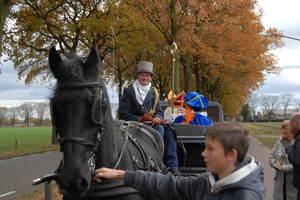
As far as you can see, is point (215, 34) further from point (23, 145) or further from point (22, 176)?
point (23, 145)

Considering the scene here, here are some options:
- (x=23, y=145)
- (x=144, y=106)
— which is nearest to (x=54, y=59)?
(x=144, y=106)

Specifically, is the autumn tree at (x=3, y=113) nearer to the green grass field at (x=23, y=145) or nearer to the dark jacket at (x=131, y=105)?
the green grass field at (x=23, y=145)

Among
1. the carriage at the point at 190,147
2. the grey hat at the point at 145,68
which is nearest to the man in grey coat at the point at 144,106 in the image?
the grey hat at the point at 145,68

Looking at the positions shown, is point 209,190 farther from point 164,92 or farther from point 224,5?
point 164,92

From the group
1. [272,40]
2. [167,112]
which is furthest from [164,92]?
[167,112]

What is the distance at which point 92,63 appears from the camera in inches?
103

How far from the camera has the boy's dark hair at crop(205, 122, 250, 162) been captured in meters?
2.02

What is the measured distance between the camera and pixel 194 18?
667 inches

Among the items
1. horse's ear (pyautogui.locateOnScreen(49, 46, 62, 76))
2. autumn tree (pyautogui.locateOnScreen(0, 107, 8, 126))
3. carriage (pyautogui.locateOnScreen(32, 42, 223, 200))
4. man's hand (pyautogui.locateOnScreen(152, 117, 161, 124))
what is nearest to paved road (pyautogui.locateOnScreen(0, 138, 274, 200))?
man's hand (pyautogui.locateOnScreen(152, 117, 161, 124))

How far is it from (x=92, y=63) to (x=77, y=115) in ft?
1.51

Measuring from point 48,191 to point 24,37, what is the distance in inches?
603

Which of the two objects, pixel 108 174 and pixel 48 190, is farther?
pixel 48 190

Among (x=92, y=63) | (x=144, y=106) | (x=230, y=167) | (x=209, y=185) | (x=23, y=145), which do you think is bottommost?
(x=23, y=145)

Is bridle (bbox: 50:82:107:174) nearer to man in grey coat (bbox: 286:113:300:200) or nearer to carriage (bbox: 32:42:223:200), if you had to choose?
carriage (bbox: 32:42:223:200)
